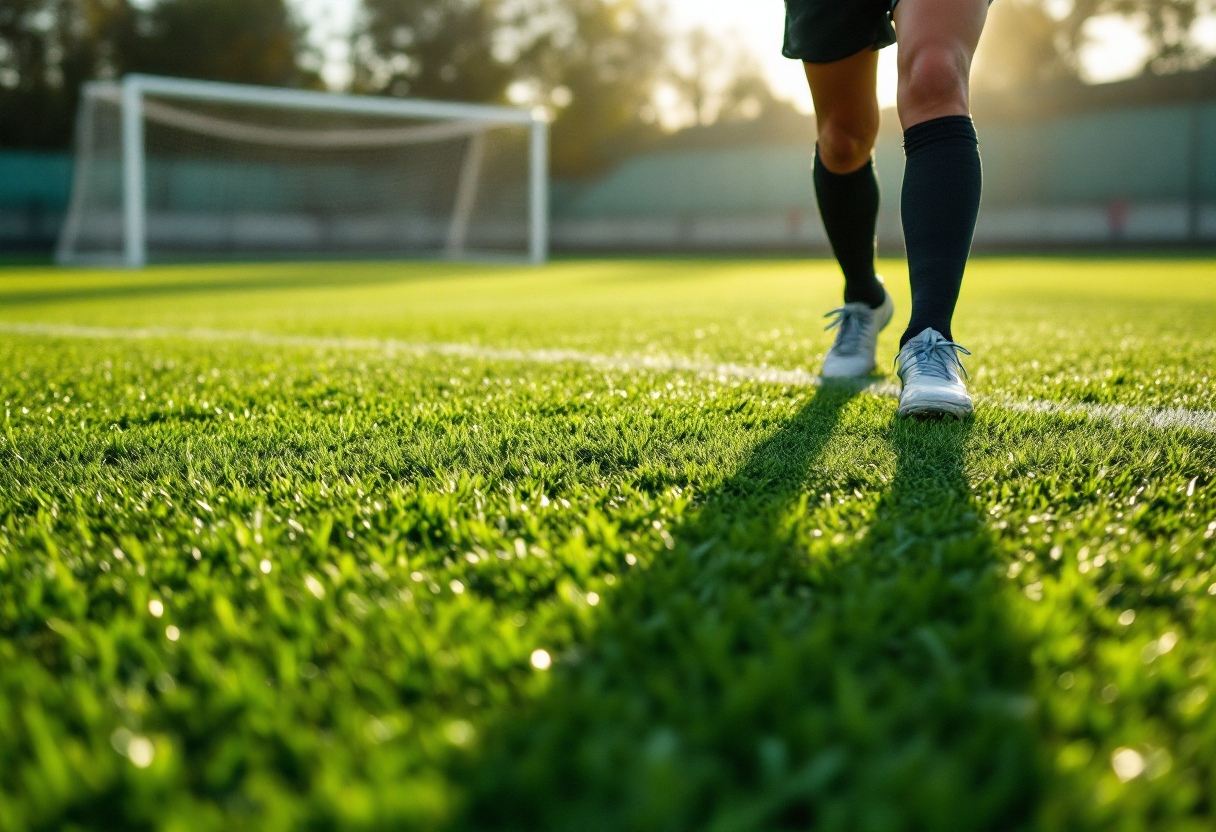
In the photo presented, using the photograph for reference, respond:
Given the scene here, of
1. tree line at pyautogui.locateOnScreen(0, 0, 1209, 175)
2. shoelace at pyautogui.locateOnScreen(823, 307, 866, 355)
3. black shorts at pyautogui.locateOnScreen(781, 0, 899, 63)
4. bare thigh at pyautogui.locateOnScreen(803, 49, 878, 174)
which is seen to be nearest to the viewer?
black shorts at pyautogui.locateOnScreen(781, 0, 899, 63)

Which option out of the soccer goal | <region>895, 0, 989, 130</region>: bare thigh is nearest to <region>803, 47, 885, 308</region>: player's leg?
<region>895, 0, 989, 130</region>: bare thigh

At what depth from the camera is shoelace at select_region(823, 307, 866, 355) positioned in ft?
8.02

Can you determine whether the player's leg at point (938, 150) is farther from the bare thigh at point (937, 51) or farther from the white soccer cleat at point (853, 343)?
the white soccer cleat at point (853, 343)

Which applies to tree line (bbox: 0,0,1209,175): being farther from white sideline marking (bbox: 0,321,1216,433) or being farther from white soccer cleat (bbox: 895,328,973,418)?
white soccer cleat (bbox: 895,328,973,418)

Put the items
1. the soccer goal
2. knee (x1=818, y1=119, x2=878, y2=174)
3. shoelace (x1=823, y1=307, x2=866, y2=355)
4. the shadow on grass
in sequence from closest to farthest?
the shadow on grass
knee (x1=818, y1=119, x2=878, y2=174)
shoelace (x1=823, y1=307, x2=866, y2=355)
the soccer goal

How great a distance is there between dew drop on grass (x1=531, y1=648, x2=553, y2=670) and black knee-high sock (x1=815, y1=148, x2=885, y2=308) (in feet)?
6.32

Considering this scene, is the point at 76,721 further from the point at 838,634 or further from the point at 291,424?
the point at 291,424

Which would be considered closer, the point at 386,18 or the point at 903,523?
the point at 903,523

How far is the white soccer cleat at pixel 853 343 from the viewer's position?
2398 millimetres

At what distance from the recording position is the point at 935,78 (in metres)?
1.86

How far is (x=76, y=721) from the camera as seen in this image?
0.69 metres

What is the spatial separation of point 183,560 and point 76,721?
349 millimetres

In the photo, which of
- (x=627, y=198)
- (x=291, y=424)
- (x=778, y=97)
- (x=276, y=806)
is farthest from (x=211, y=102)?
(x=778, y=97)

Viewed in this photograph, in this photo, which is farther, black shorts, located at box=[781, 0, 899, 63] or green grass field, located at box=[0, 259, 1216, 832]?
black shorts, located at box=[781, 0, 899, 63]
